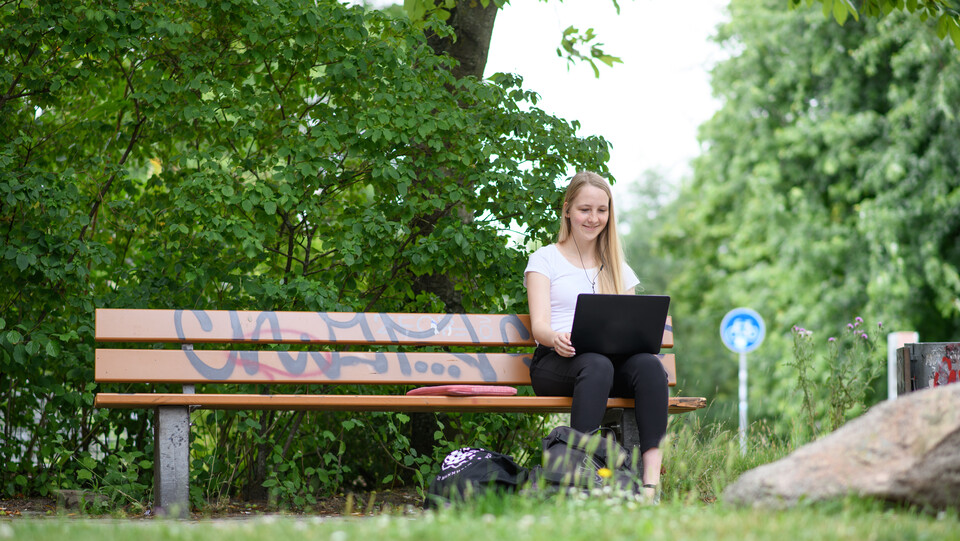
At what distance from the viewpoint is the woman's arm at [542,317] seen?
455 centimetres

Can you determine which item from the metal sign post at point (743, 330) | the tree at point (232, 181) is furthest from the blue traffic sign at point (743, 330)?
the tree at point (232, 181)

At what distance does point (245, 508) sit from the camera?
16.7 feet

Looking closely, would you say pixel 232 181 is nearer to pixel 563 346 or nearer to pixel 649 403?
pixel 563 346

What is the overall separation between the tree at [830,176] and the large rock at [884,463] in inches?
402

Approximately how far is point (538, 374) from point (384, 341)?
0.78 m

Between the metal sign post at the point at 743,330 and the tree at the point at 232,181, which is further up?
the tree at the point at 232,181

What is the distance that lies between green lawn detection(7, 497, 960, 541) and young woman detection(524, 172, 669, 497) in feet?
3.68

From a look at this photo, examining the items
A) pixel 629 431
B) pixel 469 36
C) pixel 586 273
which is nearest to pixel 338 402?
pixel 629 431

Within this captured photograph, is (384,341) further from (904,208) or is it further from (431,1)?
(904,208)

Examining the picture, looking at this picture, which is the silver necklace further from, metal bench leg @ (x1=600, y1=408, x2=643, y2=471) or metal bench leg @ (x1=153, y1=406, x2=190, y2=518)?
metal bench leg @ (x1=153, y1=406, x2=190, y2=518)

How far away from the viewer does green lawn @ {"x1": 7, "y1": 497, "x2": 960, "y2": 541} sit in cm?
269

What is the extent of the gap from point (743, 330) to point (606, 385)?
9.56m

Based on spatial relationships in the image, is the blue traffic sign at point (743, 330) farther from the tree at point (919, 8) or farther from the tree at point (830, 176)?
the tree at point (919, 8)

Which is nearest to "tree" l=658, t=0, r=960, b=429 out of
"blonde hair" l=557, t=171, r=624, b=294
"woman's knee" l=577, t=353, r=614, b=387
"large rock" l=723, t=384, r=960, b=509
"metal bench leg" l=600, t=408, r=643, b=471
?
"blonde hair" l=557, t=171, r=624, b=294
